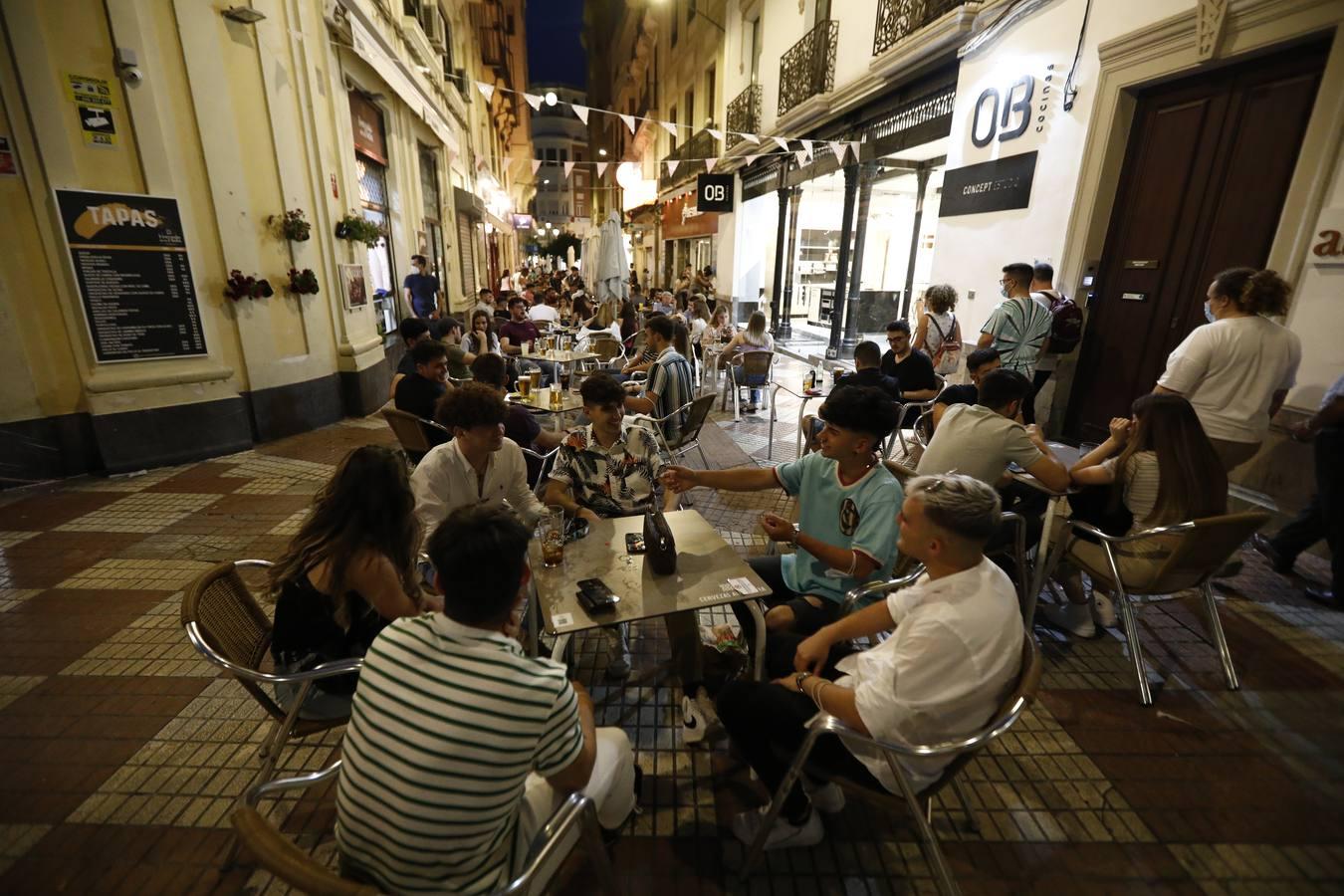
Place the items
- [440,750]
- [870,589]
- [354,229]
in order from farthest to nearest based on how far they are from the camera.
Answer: [354,229] → [870,589] → [440,750]

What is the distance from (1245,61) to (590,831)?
260 inches

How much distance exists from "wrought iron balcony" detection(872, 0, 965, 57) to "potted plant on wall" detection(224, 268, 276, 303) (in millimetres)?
8144

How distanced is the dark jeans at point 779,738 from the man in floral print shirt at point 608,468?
1064mm

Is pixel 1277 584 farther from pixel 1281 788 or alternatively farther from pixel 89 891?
pixel 89 891

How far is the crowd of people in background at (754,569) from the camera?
117 centimetres

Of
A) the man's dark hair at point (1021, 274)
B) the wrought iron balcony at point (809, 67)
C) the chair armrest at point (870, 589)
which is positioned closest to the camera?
the chair armrest at point (870, 589)

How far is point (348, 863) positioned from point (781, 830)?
4.29 ft

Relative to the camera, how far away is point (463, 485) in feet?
9.06

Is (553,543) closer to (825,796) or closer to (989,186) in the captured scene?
(825,796)

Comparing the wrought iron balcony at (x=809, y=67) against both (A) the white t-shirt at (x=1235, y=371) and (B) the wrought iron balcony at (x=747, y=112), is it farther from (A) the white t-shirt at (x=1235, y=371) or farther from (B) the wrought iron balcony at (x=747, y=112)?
(A) the white t-shirt at (x=1235, y=371)

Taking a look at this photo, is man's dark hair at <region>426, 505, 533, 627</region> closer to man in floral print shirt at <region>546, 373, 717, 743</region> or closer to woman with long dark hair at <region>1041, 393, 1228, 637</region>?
man in floral print shirt at <region>546, 373, 717, 743</region>

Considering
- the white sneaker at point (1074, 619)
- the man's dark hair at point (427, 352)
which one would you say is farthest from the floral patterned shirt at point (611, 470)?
the white sneaker at point (1074, 619)

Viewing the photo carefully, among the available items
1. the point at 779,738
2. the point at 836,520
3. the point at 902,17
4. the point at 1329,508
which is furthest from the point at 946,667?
the point at 902,17

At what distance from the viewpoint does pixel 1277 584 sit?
12.0 feet
